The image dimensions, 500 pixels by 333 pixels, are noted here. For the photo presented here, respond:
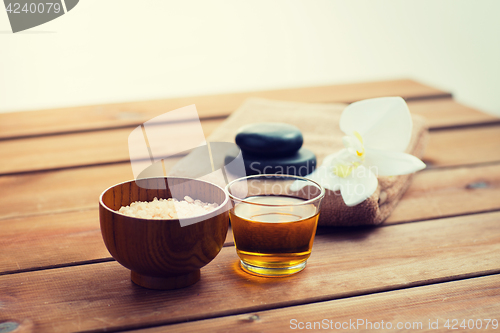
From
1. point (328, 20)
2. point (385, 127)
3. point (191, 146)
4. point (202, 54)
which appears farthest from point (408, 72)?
point (385, 127)

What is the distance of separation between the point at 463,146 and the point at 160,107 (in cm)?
72

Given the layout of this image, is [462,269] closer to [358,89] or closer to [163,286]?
[163,286]

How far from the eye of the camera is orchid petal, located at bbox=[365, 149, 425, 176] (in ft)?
2.01

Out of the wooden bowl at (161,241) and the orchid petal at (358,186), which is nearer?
the wooden bowl at (161,241)

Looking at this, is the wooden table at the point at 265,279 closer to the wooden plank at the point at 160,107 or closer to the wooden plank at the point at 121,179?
the wooden plank at the point at 121,179

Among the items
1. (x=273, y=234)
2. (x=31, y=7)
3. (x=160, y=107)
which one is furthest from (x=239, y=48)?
(x=273, y=234)

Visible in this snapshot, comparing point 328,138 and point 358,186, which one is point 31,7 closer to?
point 328,138

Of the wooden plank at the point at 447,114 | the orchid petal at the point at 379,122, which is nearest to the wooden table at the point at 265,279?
the orchid petal at the point at 379,122

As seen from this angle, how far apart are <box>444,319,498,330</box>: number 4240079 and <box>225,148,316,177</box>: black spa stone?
297mm

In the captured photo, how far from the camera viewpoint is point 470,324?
0.42 metres

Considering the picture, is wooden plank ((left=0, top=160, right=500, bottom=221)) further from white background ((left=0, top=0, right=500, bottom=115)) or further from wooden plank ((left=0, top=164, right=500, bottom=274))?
white background ((left=0, top=0, right=500, bottom=115))

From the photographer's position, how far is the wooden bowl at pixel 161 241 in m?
0.42

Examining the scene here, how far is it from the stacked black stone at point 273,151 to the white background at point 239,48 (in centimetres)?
130

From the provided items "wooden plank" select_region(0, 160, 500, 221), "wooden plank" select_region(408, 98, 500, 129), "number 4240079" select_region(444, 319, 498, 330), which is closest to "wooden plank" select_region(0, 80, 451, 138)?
"wooden plank" select_region(408, 98, 500, 129)
